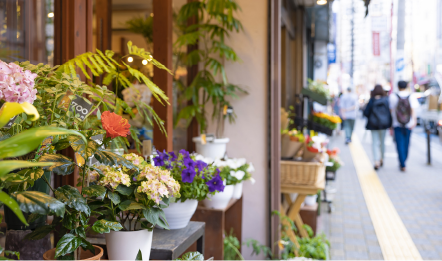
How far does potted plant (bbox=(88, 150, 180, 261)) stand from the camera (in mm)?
1110

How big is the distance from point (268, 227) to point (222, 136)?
74cm

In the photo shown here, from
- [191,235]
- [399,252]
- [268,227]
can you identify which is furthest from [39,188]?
[399,252]

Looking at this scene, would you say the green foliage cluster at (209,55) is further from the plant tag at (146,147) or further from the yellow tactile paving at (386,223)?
the yellow tactile paving at (386,223)

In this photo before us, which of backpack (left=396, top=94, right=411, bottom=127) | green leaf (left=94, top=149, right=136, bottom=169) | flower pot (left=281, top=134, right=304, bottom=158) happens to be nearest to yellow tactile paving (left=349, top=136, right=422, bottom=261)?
backpack (left=396, top=94, right=411, bottom=127)

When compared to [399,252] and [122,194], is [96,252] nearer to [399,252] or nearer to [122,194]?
[122,194]

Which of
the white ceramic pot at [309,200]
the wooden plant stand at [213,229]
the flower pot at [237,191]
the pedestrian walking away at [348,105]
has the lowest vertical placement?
the white ceramic pot at [309,200]

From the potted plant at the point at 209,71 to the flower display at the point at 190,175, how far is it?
0.74 meters

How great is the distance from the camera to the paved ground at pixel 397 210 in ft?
11.5

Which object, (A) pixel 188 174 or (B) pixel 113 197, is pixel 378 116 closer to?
(A) pixel 188 174

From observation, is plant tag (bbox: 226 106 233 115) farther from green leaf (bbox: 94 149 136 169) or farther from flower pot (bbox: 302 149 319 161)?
green leaf (bbox: 94 149 136 169)

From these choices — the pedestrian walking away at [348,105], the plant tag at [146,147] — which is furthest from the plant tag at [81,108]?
the pedestrian walking away at [348,105]

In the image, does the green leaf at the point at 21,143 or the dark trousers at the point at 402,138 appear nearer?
the green leaf at the point at 21,143

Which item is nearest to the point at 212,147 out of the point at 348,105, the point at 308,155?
the point at 308,155

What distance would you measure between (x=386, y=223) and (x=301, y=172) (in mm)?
1669
